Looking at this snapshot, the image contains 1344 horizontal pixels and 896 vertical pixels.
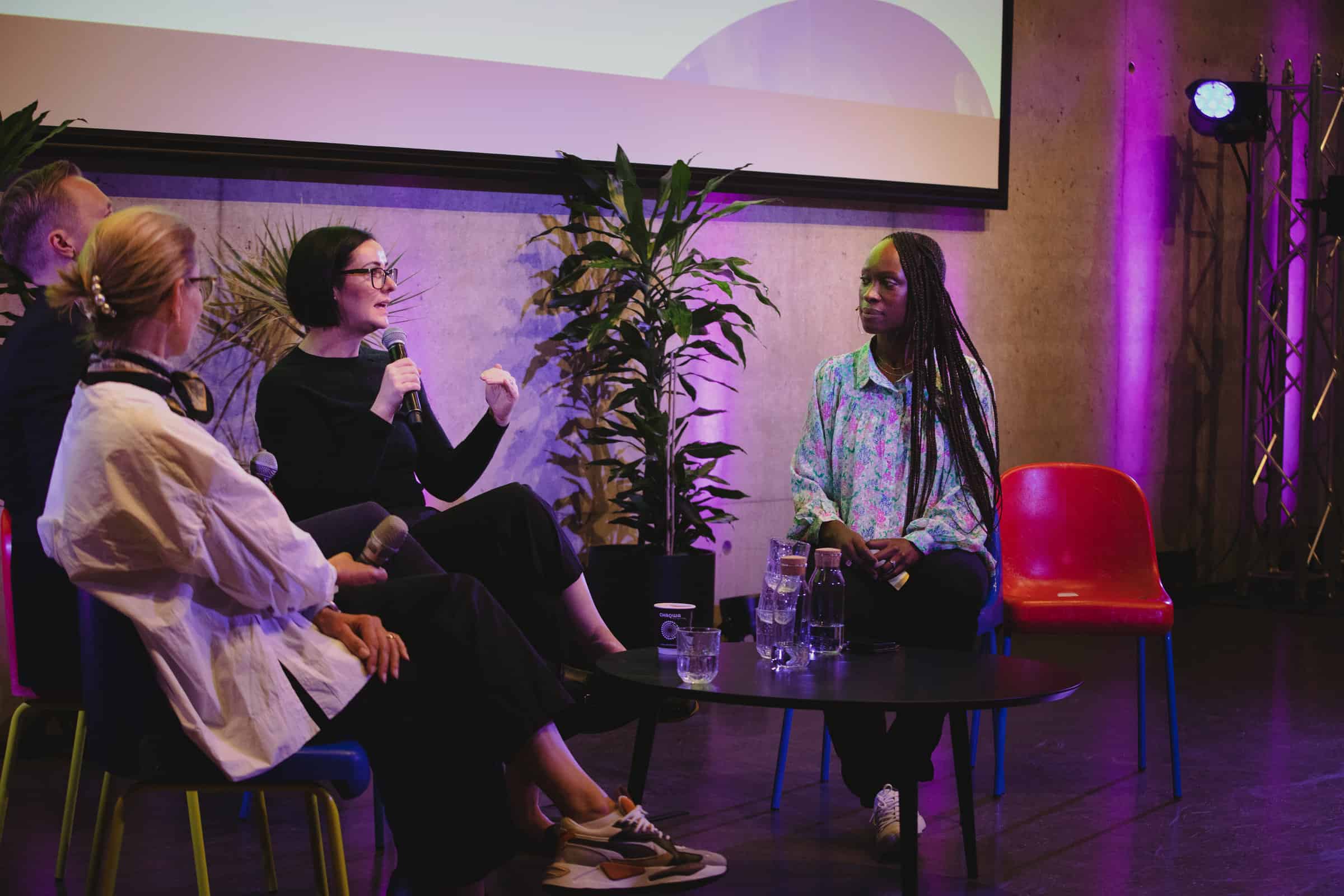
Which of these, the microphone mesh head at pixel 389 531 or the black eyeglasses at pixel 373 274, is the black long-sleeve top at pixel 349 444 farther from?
the microphone mesh head at pixel 389 531

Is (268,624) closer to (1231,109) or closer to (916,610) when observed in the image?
(916,610)

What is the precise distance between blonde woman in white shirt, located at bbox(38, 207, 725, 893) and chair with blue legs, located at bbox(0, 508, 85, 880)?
50 centimetres

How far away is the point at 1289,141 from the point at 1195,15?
765 millimetres

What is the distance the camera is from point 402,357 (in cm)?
299

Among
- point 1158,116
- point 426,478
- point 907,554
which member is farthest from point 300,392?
point 1158,116

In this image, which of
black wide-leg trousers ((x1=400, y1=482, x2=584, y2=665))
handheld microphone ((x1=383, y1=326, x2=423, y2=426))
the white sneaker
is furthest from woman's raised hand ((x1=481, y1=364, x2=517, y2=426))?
the white sneaker

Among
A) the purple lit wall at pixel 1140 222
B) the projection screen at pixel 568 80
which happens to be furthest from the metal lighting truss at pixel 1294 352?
the projection screen at pixel 568 80

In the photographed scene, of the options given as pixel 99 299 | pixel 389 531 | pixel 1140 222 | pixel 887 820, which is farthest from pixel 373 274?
pixel 1140 222

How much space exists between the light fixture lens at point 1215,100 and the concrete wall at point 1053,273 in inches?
10.8

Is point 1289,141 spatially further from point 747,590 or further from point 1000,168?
point 747,590

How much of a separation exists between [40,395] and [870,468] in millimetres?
1838

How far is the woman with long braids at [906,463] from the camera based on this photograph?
10.0 ft

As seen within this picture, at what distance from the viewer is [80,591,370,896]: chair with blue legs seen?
1.80m

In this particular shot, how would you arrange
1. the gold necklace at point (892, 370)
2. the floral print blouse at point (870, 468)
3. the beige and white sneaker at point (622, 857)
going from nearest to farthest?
the beige and white sneaker at point (622, 857)
the floral print blouse at point (870, 468)
the gold necklace at point (892, 370)
